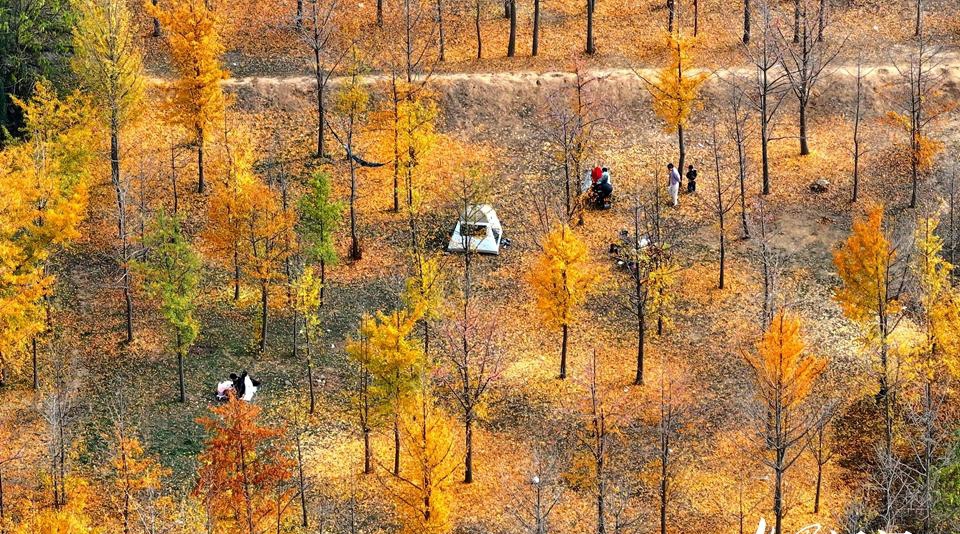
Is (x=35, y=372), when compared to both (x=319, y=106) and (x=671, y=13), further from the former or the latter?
(x=671, y=13)

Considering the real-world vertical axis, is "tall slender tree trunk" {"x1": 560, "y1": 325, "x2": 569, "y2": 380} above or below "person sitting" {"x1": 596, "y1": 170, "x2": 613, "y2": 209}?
below

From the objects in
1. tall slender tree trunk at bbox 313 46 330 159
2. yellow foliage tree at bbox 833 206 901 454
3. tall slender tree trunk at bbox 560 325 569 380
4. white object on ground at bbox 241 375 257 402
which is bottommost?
white object on ground at bbox 241 375 257 402

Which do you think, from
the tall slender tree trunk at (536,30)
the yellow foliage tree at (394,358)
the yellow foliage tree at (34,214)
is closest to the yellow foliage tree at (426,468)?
the yellow foliage tree at (394,358)

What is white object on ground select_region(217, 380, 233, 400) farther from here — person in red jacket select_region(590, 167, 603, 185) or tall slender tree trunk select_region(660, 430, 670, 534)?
person in red jacket select_region(590, 167, 603, 185)

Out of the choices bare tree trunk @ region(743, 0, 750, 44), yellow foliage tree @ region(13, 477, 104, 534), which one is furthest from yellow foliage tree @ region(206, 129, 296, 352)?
bare tree trunk @ region(743, 0, 750, 44)

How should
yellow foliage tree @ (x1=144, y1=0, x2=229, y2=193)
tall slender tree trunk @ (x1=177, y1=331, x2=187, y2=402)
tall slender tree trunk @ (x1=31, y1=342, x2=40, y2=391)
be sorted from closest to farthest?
1. tall slender tree trunk @ (x1=177, y1=331, x2=187, y2=402)
2. tall slender tree trunk @ (x1=31, y1=342, x2=40, y2=391)
3. yellow foliage tree @ (x1=144, y1=0, x2=229, y2=193)

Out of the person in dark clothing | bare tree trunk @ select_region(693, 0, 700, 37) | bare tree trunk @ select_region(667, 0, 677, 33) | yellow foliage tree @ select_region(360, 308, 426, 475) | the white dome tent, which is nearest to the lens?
yellow foliage tree @ select_region(360, 308, 426, 475)

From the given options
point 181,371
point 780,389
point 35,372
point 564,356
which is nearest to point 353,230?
point 181,371

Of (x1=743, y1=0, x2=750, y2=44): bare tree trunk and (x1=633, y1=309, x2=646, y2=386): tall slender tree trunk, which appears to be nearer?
(x1=633, y1=309, x2=646, y2=386): tall slender tree trunk
